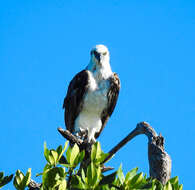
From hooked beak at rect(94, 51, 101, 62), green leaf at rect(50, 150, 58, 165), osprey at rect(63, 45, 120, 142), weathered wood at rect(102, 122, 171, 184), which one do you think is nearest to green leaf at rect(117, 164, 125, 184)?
green leaf at rect(50, 150, 58, 165)

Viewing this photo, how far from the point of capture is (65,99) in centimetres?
950

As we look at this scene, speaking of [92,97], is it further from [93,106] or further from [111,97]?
[111,97]

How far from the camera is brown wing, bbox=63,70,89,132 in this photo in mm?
9164

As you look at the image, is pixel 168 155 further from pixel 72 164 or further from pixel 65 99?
pixel 65 99

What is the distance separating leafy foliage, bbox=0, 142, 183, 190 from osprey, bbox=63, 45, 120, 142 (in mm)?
4737

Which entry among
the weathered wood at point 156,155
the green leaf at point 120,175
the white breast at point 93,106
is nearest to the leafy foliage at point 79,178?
the green leaf at point 120,175

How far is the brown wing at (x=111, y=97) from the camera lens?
923cm

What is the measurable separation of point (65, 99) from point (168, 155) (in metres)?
4.39

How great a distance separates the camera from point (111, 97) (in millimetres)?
9289

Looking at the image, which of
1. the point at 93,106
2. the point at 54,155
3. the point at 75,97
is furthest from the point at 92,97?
the point at 54,155

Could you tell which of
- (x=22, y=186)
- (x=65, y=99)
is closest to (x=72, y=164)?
(x=22, y=186)

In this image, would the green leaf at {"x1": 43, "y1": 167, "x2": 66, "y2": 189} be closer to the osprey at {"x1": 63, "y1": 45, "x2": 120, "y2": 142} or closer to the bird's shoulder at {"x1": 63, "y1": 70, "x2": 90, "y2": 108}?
the osprey at {"x1": 63, "y1": 45, "x2": 120, "y2": 142}

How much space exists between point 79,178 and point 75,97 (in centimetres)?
556

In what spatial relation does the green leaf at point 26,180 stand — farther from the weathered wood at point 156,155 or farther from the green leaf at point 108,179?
the weathered wood at point 156,155
